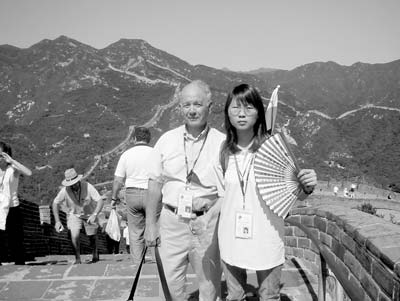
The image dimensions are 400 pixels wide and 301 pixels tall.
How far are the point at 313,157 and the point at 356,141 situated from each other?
46.7 feet

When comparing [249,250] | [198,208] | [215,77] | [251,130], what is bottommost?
[249,250]

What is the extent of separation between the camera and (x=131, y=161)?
17.0 feet

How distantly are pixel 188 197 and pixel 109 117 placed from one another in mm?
87481

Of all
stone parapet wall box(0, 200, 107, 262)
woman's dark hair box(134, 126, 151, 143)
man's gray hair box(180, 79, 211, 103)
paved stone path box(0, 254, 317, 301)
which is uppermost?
man's gray hair box(180, 79, 211, 103)

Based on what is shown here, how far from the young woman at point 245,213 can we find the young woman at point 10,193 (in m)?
3.51

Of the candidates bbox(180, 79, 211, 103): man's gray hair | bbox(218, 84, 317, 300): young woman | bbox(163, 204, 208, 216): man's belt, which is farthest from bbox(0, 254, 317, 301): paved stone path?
bbox(180, 79, 211, 103): man's gray hair

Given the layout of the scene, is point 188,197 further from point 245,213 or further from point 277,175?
point 277,175

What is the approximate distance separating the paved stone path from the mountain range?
44.3 metres

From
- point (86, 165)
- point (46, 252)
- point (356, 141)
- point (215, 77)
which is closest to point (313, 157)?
point (356, 141)

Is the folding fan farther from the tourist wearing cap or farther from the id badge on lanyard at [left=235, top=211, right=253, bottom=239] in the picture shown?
the tourist wearing cap

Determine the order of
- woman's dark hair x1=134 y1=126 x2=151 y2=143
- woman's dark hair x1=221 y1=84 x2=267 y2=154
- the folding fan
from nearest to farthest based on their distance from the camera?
the folding fan → woman's dark hair x1=221 y1=84 x2=267 y2=154 → woman's dark hair x1=134 y1=126 x2=151 y2=143

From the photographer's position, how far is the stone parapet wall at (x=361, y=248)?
2.20 meters

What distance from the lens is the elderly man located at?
2715 millimetres

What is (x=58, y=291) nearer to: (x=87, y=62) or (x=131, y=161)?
(x=131, y=161)
